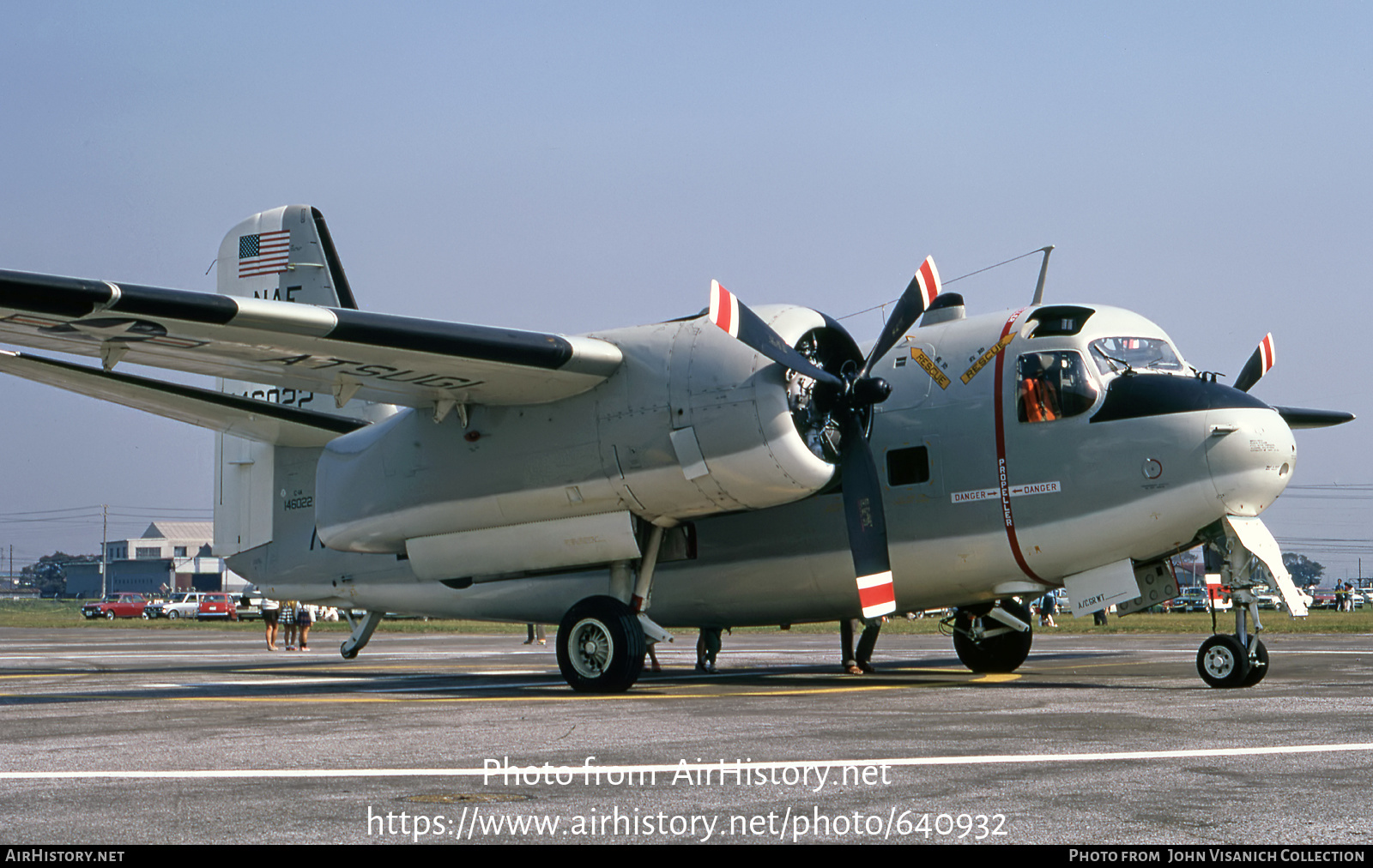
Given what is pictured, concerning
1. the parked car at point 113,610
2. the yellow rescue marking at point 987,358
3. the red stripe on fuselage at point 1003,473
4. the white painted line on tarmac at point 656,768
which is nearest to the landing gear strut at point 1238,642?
the red stripe on fuselage at point 1003,473

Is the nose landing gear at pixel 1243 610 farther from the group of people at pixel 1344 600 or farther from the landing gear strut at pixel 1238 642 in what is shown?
the group of people at pixel 1344 600

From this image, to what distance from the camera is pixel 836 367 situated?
1547 centimetres

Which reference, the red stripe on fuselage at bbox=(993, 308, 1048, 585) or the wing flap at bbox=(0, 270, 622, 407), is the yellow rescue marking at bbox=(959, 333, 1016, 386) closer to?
the red stripe on fuselage at bbox=(993, 308, 1048, 585)

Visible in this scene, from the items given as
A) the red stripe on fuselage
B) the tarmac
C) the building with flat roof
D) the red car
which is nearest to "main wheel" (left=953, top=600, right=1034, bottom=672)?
the tarmac

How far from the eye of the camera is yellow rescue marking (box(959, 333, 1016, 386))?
15.5 m

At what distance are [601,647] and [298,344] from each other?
4998mm

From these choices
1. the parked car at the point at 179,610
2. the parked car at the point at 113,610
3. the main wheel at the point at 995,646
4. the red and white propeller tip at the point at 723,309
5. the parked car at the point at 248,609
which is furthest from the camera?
the parked car at the point at 179,610

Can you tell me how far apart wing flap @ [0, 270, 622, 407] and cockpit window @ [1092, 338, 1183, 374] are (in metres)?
5.72

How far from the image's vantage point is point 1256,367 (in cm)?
1728

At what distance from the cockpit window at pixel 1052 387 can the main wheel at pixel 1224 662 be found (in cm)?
304

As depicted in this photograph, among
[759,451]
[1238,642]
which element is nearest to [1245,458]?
[1238,642]

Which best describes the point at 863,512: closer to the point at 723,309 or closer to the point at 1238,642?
the point at 723,309

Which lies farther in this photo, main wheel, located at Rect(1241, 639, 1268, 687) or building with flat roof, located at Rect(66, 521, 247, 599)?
building with flat roof, located at Rect(66, 521, 247, 599)

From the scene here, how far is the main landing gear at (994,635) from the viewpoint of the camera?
18062 millimetres
